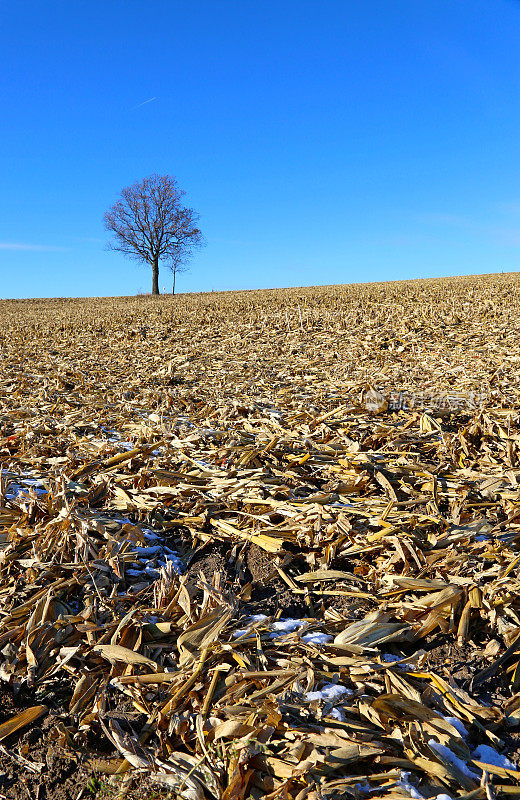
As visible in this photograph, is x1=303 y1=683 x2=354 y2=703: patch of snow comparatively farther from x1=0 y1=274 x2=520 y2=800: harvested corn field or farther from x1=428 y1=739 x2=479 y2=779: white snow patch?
x1=428 y1=739 x2=479 y2=779: white snow patch

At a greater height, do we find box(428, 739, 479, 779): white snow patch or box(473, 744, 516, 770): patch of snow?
box(428, 739, 479, 779): white snow patch

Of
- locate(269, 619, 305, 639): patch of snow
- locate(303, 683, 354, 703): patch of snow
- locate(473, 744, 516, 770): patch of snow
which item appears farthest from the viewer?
locate(269, 619, 305, 639): patch of snow

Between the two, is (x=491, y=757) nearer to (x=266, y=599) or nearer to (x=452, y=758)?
(x=452, y=758)

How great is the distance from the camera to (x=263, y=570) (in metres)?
2.94

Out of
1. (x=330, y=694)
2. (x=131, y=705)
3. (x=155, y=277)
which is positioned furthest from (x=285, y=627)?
(x=155, y=277)

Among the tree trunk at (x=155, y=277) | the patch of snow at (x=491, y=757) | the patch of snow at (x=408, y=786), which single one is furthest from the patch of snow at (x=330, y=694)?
the tree trunk at (x=155, y=277)

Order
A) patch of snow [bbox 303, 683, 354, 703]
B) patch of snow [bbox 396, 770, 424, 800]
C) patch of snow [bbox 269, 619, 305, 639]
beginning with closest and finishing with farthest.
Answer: patch of snow [bbox 396, 770, 424, 800] → patch of snow [bbox 303, 683, 354, 703] → patch of snow [bbox 269, 619, 305, 639]

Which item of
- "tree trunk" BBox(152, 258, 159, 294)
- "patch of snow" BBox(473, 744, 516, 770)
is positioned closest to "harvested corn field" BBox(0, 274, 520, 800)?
"patch of snow" BBox(473, 744, 516, 770)

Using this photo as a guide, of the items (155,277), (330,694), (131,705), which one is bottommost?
(131,705)

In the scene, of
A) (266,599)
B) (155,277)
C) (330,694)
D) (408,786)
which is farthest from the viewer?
(155,277)

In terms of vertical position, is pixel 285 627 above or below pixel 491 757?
above

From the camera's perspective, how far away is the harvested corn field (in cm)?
192

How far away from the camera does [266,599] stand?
2.73 metres

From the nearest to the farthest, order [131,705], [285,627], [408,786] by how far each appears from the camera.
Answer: [408,786] < [131,705] < [285,627]
